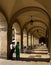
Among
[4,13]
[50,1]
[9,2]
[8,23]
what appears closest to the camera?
[50,1]

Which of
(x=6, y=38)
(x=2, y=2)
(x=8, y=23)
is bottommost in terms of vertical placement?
(x=6, y=38)

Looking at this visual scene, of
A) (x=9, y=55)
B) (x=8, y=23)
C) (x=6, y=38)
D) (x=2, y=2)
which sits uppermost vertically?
(x=2, y=2)

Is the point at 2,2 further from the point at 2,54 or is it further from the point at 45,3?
the point at 2,54

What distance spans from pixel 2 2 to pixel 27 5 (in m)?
2.58

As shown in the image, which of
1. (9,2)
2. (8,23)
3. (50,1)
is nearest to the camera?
(50,1)

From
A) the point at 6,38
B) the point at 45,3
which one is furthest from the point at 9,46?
the point at 45,3

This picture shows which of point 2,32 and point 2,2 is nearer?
point 2,2

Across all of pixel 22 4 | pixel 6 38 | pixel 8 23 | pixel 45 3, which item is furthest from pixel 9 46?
pixel 45 3

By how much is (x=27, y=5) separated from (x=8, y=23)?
2131mm

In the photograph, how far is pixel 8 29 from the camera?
17.3m

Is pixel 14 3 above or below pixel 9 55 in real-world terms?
above

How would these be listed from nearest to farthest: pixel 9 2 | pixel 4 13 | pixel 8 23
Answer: pixel 9 2 → pixel 4 13 → pixel 8 23

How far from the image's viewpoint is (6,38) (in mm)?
17391

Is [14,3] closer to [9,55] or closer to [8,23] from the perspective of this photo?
[8,23]
